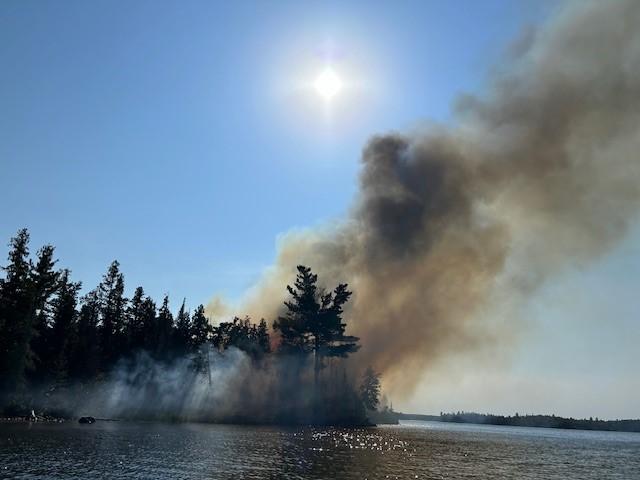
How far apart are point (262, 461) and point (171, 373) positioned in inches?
3401

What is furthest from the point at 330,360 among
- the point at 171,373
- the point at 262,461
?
the point at 262,461

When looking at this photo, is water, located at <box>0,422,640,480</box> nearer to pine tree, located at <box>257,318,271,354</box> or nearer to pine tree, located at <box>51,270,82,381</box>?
pine tree, located at <box>51,270,82,381</box>

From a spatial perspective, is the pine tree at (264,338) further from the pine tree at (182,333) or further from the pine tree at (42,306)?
the pine tree at (42,306)

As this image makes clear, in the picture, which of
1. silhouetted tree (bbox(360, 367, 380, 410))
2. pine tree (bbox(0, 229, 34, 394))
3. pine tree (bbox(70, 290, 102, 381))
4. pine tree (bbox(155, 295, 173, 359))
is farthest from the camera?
silhouetted tree (bbox(360, 367, 380, 410))

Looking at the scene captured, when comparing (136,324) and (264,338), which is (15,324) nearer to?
(136,324)

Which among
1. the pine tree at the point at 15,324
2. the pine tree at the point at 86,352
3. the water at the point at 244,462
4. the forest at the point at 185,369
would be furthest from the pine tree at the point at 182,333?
the water at the point at 244,462

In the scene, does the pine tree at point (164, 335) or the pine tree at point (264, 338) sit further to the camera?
the pine tree at point (264, 338)

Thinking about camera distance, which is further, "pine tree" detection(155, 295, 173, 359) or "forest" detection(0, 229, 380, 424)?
"pine tree" detection(155, 295, 173, 359)

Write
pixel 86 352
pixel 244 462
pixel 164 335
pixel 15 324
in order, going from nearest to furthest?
pixel 244 462, pixel 15 324, pixel 86 352, pixel 164 335

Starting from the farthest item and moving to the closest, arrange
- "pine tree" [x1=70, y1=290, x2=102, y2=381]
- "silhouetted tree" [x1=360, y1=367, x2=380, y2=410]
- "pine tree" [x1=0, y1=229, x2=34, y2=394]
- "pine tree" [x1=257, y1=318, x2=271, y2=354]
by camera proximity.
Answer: "silhouetted tree" [x1=360, y1=367, x2=380, y2=410]
"pine tree" [x1=257, y1=318, x2=271, y2=354]
"pine tree" [x1=70, y1=290, x2=102, y2=381]
"pine tree" [x1=0, y1=229, x2=34, y2=394]

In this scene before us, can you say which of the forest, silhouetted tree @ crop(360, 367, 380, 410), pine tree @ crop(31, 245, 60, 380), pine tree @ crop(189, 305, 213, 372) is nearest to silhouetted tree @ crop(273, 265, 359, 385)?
the forest

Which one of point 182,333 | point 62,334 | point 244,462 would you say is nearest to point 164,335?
point 182,333

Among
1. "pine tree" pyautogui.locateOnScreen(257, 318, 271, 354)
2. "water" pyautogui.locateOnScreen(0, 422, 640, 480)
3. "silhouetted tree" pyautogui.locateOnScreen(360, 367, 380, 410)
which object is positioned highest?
"pine tree" pyautogui.locateOnScreen(257, 318, 271, 354)

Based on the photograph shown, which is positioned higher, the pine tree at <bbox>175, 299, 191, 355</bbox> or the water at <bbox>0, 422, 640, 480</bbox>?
the pine tree at <bbox>175, 299, 191, 355</bbox>
